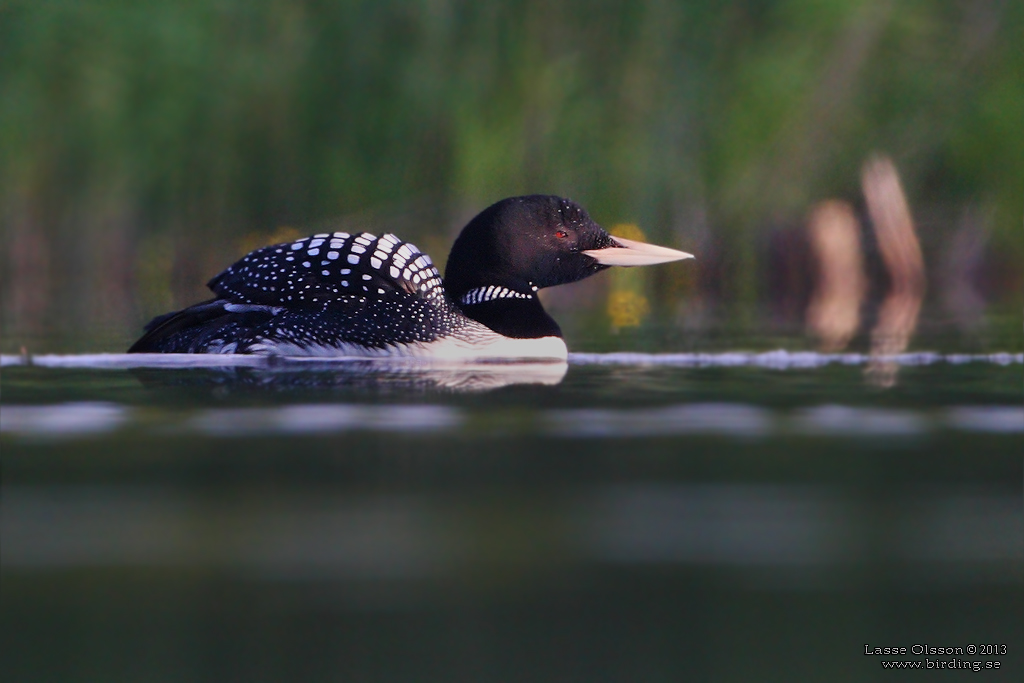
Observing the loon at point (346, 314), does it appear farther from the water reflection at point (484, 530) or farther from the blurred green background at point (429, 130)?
the blurred green background at point (429, 130)

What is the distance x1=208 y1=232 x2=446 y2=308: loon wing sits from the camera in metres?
4.30

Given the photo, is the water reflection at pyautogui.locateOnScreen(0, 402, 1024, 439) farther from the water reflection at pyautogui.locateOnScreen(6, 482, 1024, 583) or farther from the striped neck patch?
the striped neck patch

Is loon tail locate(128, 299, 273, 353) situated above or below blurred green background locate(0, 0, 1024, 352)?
below

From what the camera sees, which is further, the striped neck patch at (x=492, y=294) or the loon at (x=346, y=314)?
the striped neck patch at (x=492, y=294)

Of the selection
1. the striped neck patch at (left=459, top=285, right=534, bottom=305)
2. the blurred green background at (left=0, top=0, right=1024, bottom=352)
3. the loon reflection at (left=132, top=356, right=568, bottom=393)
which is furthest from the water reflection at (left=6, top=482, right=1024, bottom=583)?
the blurred green background at (left=0, top=0, right=1024, bottom=352)

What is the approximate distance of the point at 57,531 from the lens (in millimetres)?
2021

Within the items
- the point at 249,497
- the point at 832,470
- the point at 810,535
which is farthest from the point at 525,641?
the point at 832,470

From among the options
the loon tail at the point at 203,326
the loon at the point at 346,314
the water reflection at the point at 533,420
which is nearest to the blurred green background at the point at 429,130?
the loon at the point at 346,314

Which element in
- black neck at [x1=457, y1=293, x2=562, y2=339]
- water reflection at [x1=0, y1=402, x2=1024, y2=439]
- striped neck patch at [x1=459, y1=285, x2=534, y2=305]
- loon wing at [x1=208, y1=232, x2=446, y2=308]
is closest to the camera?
water reflection at [x1=0, y1=402, x2=1024, y2=439]

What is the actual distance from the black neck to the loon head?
0.05m

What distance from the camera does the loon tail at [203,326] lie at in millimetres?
4305

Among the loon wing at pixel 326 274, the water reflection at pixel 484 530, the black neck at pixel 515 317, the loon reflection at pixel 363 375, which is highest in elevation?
the loon wing at pixel 326 274

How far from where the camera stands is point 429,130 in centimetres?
865

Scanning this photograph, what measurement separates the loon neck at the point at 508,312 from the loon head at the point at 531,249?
0.01 metres
